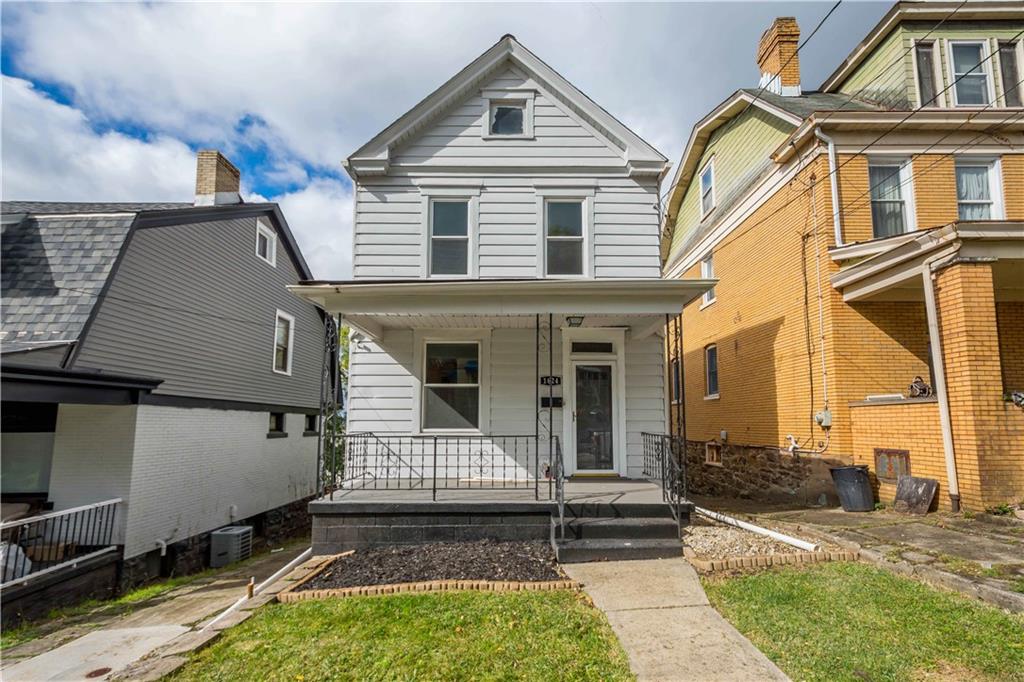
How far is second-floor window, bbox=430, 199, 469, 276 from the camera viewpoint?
9422mm

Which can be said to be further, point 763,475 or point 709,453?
point 709,453

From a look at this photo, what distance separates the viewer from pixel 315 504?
6680mm

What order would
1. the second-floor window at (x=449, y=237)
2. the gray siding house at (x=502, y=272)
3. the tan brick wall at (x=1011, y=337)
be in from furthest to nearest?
the second-floor window at (x=449, y=237)
the tan brick wall at (x=1011, y=337)
the gray siding house at (x=502, y=272)

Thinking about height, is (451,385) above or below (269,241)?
below

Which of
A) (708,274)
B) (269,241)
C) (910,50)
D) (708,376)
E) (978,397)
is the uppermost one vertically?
(910,50)

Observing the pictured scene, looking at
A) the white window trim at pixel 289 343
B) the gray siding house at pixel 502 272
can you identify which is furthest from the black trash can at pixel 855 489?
the white window trim at pixel 289 343

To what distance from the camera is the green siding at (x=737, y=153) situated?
11.7m

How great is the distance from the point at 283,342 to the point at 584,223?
34.2ft

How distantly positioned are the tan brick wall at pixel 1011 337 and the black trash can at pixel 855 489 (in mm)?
3345

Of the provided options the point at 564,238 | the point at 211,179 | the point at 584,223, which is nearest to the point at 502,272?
the point at 564,238

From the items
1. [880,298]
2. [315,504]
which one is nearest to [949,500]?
[880,298]

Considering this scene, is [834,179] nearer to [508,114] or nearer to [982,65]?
[982,65]

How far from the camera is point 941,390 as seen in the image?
711 cm

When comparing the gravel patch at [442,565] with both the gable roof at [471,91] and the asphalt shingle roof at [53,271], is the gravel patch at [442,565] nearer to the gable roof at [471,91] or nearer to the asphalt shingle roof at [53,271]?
the asphalt shingle roof at [53,271]
